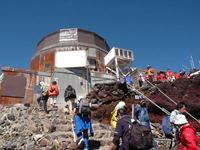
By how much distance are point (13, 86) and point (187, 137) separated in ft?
45.8

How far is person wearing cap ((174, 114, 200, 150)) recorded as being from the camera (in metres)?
3.13

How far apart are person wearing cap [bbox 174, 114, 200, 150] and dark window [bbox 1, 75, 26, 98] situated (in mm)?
13389

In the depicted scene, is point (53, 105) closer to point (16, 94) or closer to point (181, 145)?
point (16, 94)

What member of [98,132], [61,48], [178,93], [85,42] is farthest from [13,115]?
[85,42]

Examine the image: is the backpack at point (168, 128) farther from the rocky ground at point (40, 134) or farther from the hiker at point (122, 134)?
the rocky ground at point (40, 134)

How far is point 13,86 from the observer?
1389 centimetres

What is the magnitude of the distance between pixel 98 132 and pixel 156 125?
4366 millimetres

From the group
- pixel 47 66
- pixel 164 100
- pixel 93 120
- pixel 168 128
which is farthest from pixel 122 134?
pixel 47 66

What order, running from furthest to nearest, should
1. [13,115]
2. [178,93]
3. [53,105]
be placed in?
1. [178,93]
2. [53,105]
3. [13,115]

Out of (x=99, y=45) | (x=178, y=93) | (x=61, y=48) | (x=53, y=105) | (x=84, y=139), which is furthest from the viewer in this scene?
(x=99, y=45)

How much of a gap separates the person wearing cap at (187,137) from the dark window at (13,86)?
43.9ft

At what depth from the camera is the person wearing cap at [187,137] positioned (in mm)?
3129

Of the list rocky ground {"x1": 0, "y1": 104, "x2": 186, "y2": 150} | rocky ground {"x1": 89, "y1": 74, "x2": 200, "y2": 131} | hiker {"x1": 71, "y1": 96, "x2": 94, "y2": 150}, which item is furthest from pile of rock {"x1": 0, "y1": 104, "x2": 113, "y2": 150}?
rocky ground {"x1": 89, "y1": 74, "x2": 200, "y2": 131}

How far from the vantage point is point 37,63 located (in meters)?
22.5
